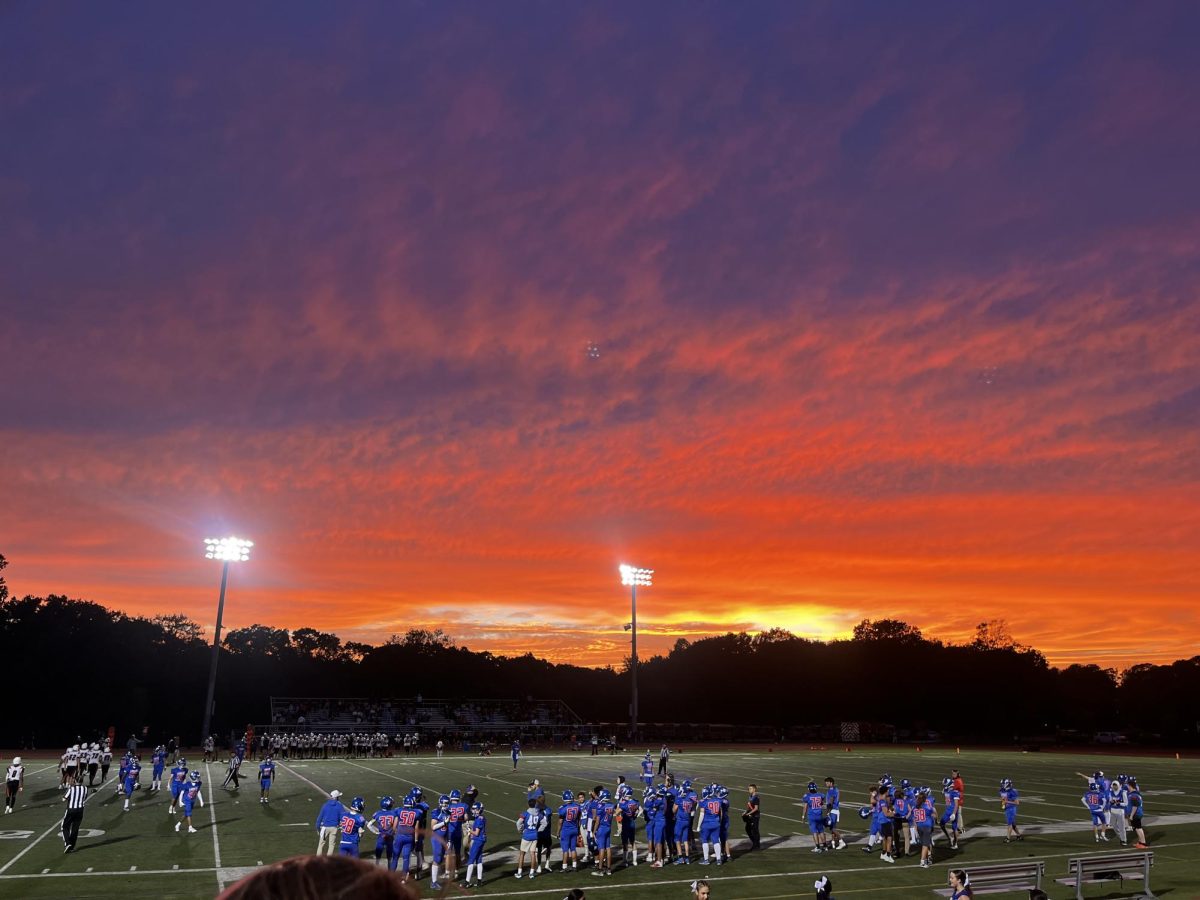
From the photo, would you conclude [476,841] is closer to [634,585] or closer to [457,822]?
[457,822]

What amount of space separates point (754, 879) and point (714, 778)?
81.5 ft

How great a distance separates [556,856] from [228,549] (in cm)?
4440

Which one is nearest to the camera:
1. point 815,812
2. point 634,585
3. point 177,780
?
point 815,812

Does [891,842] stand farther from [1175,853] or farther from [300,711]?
[300,711]

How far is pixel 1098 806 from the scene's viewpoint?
82.6 feet

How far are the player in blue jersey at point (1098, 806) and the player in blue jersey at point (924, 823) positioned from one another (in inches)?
254

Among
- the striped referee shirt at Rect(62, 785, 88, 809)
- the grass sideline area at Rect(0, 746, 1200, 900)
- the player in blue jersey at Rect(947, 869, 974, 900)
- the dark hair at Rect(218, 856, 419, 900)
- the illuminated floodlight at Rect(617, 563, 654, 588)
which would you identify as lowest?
the grass sideline area at Rect(0, 746, 1200, 900)

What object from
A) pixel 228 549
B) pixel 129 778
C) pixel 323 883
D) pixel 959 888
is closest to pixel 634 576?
pixel 228 549

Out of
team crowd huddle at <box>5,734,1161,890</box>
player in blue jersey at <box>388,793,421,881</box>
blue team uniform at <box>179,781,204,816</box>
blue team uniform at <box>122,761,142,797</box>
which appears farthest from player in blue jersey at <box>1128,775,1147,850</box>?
blue team uniform at <box>122,761,142,797</box>

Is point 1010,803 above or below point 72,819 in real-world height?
below

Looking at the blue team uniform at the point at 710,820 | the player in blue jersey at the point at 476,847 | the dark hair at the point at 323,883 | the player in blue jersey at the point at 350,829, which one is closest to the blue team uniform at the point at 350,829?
the player in blue jersey at the point at 350,829

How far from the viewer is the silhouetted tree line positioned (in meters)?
78.2

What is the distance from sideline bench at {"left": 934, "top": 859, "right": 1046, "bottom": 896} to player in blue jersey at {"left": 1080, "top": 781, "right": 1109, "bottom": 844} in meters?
9.16

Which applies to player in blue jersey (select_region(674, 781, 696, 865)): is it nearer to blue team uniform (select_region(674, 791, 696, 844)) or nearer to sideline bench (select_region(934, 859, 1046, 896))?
blue team uniform (select_region(674, 791, 696, 844))
